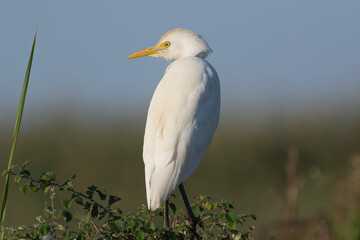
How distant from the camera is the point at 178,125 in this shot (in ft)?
11.3

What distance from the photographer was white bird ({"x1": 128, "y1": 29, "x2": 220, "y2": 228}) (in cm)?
326

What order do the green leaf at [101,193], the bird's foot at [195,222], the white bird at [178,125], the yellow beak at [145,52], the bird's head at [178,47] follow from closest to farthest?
the green leaf at [101,193] → the bird's foot at [195,222] → the white bird at [178,125] → the bird's head at [178,47] → the yellow beak at [145,52]

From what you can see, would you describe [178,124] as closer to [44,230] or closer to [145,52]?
[44,230]

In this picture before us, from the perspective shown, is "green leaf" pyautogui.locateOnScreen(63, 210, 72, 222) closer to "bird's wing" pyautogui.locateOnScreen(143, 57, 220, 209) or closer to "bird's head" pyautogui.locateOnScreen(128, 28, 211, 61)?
"bird's wing" pyautogui.locateOnScreen(143, 57, 220, 209)

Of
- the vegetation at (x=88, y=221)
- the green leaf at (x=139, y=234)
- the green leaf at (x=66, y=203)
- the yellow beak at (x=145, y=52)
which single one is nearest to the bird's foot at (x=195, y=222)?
the vegetation at (x=88, y=221)

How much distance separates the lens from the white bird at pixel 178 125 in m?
3.26

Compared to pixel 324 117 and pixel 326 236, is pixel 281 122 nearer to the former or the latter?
pixel 324 117

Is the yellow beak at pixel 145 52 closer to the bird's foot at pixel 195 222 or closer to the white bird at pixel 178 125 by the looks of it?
the white bird at pixel 178 125

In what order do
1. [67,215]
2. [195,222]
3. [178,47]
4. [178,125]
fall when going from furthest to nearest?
[178,47] < [178,125] < [195,222] < [67,215]

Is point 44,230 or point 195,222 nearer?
point 44,230

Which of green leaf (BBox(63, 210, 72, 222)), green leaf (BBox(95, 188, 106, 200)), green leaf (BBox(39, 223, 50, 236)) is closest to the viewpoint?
green leaf (BBox(39, 223, 50, 236))

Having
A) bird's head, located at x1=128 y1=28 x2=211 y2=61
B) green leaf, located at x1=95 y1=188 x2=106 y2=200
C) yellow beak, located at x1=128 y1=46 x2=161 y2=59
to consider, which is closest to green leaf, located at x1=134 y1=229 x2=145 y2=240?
green leaf, located at x1=95 y1=188 x2=106 y2=200

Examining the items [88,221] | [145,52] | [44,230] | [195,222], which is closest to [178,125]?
[195,222]

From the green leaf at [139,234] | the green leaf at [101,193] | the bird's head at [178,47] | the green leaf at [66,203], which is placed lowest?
the green leaf at [139,234]
